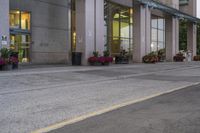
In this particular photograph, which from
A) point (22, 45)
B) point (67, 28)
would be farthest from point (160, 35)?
point (22, 45)

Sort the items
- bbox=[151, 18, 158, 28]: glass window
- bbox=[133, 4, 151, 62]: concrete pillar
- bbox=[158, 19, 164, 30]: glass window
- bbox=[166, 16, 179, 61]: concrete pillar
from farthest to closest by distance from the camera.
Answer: bbox=[158, 19, 164, 30]: glass window
bbox=[151, 18, 158, 28]: glass window
bbox=[166, 16, 179, 61]: concrete pillar
bbox=[133, 4, 151, 62]: concrete pillar

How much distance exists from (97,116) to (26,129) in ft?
6.57

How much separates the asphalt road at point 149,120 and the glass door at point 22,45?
726 inches

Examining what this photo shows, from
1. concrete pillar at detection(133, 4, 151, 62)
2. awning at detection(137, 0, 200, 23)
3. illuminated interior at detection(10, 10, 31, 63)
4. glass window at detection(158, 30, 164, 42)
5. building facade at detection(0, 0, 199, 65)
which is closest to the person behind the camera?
illuminated interior at detection(10, 10, 31, 63)

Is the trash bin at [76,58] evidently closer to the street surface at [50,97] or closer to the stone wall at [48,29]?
the stone wall at [48,29]

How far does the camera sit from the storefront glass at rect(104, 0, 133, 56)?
40.4 metres

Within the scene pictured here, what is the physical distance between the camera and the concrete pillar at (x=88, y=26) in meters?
29.6

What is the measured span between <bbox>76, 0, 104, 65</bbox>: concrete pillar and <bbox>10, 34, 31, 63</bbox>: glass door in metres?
3.58

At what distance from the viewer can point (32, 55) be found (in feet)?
98.1

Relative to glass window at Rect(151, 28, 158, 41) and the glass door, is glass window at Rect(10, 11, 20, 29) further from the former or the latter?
glass window at Rect(151, 28, 158, 41)

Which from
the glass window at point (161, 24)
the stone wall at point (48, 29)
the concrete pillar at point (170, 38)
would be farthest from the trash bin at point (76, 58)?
the glass window at point (161, 24)

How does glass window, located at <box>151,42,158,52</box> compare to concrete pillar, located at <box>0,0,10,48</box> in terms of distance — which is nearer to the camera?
concrete pillar, located at <box>0,0,10,48</box>

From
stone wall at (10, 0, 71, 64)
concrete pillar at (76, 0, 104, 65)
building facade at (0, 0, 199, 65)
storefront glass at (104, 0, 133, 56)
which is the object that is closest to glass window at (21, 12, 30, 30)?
building facade at (0, 0, 199, 65)

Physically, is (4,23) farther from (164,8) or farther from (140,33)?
(164,8)
